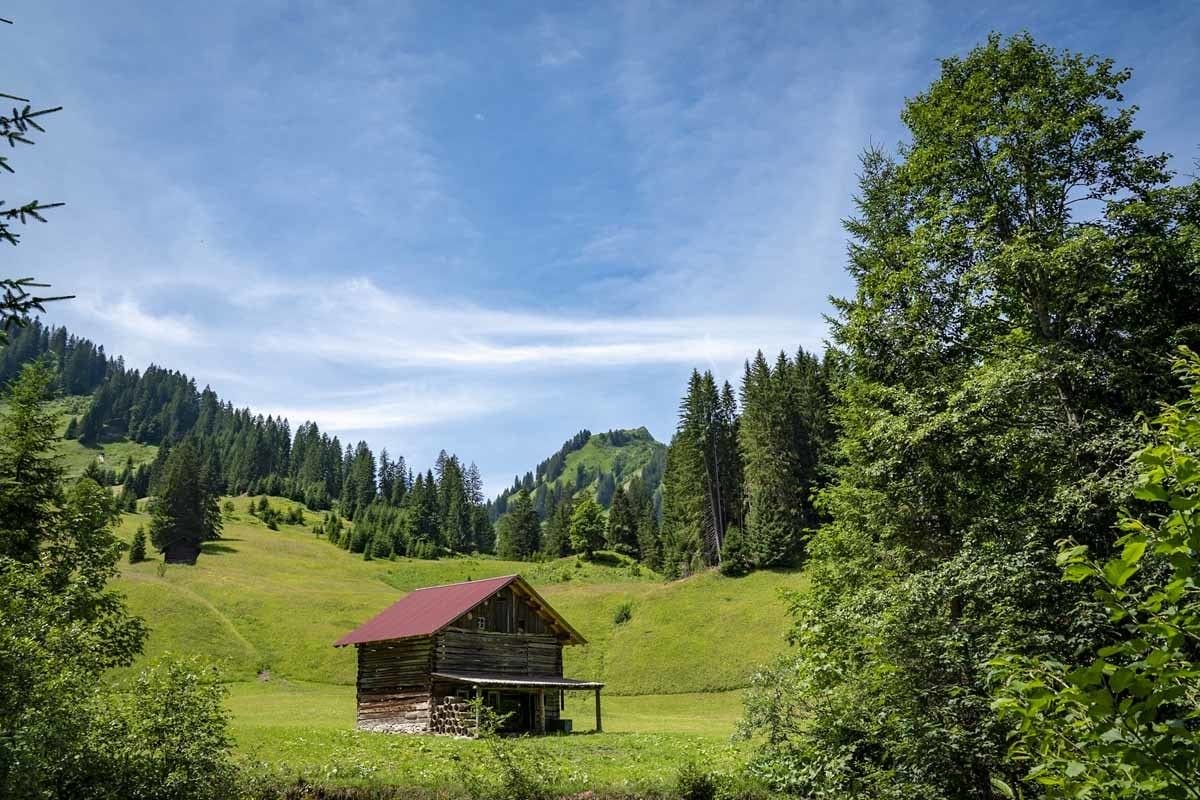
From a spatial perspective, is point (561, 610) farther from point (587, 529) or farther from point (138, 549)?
point (138, 549)

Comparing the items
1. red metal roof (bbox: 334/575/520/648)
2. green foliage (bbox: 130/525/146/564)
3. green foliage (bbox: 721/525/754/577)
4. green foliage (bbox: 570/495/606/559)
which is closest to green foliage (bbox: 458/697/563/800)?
red metal roof (bbox: 334/575/520/648)

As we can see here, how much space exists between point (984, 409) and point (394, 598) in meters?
72.8

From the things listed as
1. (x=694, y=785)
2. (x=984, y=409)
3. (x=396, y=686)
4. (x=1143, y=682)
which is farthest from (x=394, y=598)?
(x=1143, y=682)

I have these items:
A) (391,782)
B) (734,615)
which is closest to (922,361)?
(391,782)

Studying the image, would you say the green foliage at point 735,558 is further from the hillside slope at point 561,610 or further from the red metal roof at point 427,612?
the red metal roof at point 427,612

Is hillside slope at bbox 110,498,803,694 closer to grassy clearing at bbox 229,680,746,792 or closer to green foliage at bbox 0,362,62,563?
grassy clearing at bbox 229,680,746,792

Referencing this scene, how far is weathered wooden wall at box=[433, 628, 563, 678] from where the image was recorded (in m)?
36.3

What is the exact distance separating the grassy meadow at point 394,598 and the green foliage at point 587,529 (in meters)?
11.3

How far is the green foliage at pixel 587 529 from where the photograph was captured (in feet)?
357

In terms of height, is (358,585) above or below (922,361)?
below

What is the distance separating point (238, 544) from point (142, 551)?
18.4m

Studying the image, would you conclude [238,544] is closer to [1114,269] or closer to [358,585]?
[358,585]

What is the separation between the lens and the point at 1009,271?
50.3 feet

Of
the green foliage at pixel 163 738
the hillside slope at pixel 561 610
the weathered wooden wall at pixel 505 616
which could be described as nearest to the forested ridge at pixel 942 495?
the green foliage at pixel 163 738
